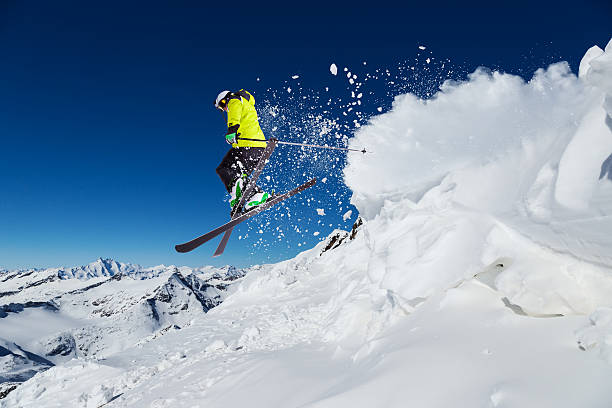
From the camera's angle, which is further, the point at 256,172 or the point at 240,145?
the point at 256,172

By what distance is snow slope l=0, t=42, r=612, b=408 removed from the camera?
257 centimetres

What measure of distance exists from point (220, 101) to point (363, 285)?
686cm

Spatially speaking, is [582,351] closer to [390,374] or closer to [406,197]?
[390,374]

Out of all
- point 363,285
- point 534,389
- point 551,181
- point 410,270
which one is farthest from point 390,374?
point 363,285

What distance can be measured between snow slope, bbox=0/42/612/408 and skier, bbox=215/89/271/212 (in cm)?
328

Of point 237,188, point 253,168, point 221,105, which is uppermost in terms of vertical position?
point 221,105

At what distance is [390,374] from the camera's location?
322 centimetres

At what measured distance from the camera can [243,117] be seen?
7.87m

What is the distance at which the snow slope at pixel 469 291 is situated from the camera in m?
2.57

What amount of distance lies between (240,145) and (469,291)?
618 cm

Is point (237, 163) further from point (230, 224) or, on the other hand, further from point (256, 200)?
point (230, 224)

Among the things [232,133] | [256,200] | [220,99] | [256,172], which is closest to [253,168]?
[256,172]

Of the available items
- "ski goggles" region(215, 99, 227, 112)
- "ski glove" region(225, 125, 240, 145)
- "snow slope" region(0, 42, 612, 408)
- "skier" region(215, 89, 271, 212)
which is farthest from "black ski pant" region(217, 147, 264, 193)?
"snow slope" region(0, 42, 612, 408)

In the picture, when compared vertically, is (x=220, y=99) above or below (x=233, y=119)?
above
